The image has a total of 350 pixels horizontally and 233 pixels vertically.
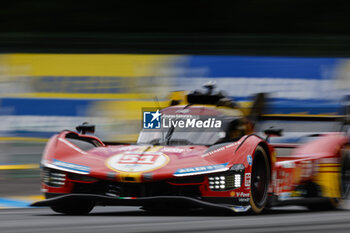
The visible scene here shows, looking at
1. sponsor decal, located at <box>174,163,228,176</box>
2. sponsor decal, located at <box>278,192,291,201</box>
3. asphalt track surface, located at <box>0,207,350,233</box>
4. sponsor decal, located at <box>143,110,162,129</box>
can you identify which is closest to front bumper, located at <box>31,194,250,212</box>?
asphalt track surface, located at <box>0,207,350,233</box>

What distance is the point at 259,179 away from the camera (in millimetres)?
7457

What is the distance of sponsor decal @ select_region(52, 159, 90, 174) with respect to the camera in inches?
277

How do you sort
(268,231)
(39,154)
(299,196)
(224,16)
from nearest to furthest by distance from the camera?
(268,231), (299,196), (39,154), (224,16)

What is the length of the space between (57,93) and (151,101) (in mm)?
1382

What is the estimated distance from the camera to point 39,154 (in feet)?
36.9

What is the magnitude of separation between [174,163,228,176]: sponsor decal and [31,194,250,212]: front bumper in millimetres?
242

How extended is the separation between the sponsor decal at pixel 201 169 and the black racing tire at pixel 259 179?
1.50 feet

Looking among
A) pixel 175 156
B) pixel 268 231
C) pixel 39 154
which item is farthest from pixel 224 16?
pixel 268 231

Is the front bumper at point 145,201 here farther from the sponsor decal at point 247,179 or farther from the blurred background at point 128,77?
the blurred background at point 128,77

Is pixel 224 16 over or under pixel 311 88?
over

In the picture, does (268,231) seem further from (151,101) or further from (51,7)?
(51,7)

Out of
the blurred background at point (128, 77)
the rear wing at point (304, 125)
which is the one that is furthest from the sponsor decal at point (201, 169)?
the blurred background at point (128, 77)

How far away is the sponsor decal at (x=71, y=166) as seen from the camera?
7047 mm

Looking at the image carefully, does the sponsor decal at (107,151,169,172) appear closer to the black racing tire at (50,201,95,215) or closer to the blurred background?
the black racing tire at (50,201,95,215)
